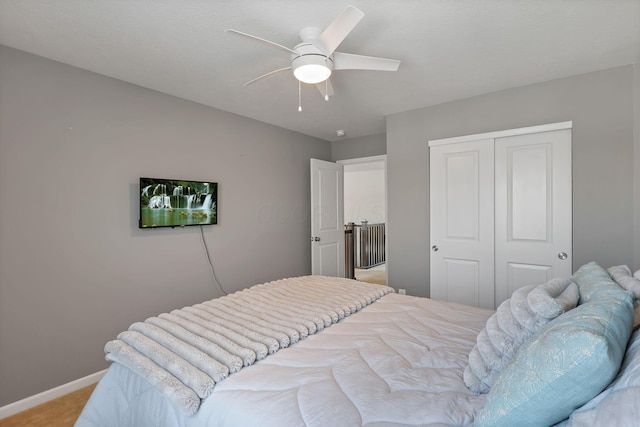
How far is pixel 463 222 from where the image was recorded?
3277 mm

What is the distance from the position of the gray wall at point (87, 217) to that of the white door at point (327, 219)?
117cm

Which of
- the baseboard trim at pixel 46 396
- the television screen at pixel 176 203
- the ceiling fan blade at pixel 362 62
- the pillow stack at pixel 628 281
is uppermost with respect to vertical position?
the ceiling fan blade at pixel 362 62

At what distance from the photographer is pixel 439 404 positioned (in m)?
0.99

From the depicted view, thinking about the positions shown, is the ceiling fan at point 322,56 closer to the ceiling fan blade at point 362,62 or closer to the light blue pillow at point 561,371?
the ceiling fan blade at point 362,62

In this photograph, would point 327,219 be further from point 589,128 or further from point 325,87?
point 589,128

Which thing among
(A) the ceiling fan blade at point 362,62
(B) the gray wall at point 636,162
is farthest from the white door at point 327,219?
(B) the gray wall at point 636,162

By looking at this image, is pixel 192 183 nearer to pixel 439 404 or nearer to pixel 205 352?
pixel 205 352

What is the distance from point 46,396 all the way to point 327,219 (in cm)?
340

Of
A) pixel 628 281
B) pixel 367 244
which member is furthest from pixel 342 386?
pixel 367 244

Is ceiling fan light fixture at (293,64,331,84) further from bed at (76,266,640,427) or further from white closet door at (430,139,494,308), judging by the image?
white closet door at (430,139,494,308)

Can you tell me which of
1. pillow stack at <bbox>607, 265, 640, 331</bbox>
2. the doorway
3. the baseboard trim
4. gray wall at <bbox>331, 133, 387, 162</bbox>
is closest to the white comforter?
pillow stack at <bbox>607, 265, 640, 331</bbox>

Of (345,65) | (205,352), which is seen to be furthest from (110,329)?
(345,65)

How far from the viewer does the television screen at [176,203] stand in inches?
108

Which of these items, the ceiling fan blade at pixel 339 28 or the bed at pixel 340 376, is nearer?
the bed at pixel 340 376
